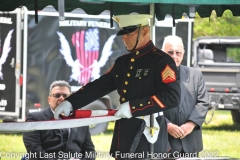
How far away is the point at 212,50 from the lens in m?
16.1

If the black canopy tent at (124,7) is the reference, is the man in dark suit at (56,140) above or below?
below

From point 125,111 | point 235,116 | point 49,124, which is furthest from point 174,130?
point 235,116

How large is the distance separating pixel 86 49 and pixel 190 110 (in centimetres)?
566

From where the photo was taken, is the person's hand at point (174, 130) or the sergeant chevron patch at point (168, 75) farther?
the person's hand at point (174, 130)

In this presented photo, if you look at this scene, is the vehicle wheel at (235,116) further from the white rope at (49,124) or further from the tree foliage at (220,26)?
the white rope at (49,124)

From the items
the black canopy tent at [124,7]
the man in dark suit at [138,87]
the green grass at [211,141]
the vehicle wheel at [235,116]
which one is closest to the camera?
the man in dark suit at [138,87]

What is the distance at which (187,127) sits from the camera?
664 cm

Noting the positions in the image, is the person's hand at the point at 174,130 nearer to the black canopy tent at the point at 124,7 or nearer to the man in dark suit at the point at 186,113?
the man in dark suit at the point at 186,113

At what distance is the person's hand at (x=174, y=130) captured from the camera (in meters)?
6.52

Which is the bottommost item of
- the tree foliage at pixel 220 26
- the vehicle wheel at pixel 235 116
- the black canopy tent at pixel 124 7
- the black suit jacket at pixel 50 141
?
the vehicle wheel at pixel 235 116

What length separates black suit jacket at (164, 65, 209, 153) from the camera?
665 centimetres

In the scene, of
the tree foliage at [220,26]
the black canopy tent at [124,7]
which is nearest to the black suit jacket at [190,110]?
the black canopy tent at [124,7]

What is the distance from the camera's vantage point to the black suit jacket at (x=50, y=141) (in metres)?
6.72

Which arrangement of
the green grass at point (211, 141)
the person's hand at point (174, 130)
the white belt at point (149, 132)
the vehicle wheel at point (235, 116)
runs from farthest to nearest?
1. the vehicle wheel at point (235, 116)
2. the green grass at point (211, 141)
3. the person's hand at point (174, 130)
4. the white belt at point (149, 132)
